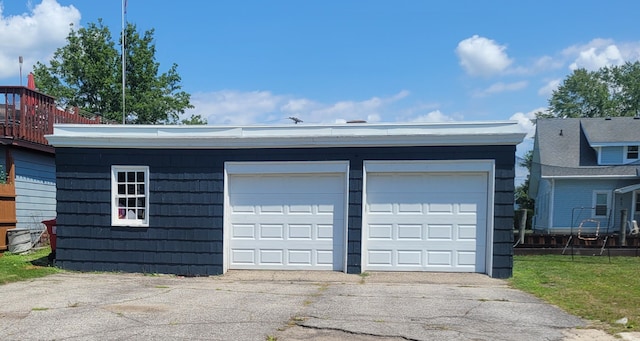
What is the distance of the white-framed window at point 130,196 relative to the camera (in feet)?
31.1

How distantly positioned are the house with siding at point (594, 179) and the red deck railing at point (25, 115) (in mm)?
19885

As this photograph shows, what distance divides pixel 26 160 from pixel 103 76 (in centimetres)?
2117

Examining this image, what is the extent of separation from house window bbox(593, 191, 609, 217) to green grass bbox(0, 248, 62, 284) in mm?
21812

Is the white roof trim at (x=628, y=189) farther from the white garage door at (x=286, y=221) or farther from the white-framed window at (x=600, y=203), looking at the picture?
the white garage door at (x=286, y=221)

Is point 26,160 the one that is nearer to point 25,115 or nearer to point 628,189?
point 25,115

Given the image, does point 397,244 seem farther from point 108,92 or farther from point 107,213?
point 108,92

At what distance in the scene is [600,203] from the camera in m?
22.0

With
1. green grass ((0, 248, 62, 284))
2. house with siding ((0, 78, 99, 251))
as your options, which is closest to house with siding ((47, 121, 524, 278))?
green grass ((0, 248, 62, 284))

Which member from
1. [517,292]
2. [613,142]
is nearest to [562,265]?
[517,292]

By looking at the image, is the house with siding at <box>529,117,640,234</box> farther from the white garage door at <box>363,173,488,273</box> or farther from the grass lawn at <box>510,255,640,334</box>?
the white garage door at <box>363,173,488,273</box>

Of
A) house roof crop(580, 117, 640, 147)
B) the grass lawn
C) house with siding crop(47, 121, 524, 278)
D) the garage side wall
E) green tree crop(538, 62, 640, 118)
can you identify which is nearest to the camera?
the grass lawn

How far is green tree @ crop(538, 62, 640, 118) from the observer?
39188mm

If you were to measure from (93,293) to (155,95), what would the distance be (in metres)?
27.7

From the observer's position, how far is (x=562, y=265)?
1104cm
